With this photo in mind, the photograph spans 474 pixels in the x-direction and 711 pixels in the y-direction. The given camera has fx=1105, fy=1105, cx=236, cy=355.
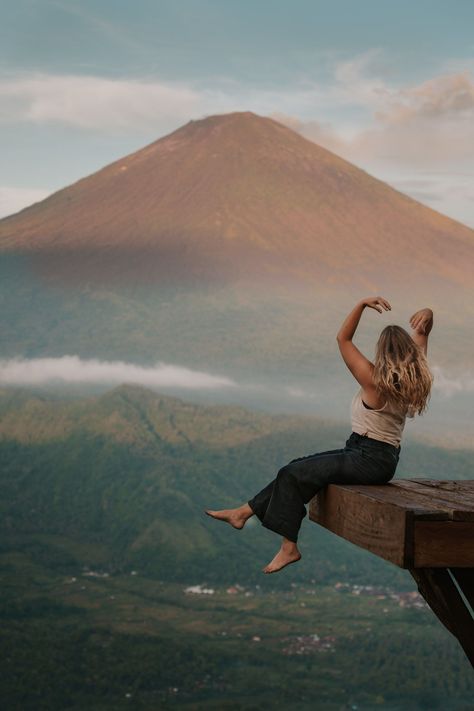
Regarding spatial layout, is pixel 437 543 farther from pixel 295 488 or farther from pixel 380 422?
pixel 380 422

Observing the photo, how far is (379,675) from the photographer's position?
120250mm

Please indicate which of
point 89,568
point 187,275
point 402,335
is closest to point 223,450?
point 187,275

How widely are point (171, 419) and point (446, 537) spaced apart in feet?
635

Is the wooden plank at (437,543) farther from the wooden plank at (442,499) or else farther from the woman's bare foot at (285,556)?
the woman's bare foot at (285,556)

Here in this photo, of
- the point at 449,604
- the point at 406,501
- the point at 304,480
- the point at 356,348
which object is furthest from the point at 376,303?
the point at 449,604

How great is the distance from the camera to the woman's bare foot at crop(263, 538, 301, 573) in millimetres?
4367

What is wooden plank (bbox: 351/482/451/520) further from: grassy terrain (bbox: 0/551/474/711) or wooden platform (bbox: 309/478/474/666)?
grassy terrain (bbox: 0/551/474/711)

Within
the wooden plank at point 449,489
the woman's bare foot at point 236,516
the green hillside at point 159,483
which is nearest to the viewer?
the wooden plank at point 449,489

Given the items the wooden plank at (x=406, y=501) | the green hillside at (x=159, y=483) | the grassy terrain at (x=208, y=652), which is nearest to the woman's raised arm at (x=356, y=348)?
the wooden plank at (x=406, y=501)

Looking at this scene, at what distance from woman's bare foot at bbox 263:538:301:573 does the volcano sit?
159829mm

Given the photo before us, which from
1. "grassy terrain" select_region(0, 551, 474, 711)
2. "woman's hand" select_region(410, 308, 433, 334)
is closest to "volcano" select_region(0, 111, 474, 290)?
"grassy terrain" select_region(0, 551, 474, 711)

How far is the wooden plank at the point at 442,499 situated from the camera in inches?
134

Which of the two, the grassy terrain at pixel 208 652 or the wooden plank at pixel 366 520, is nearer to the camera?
the wooden plank at pixel 366 520

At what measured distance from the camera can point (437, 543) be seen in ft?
11.1
